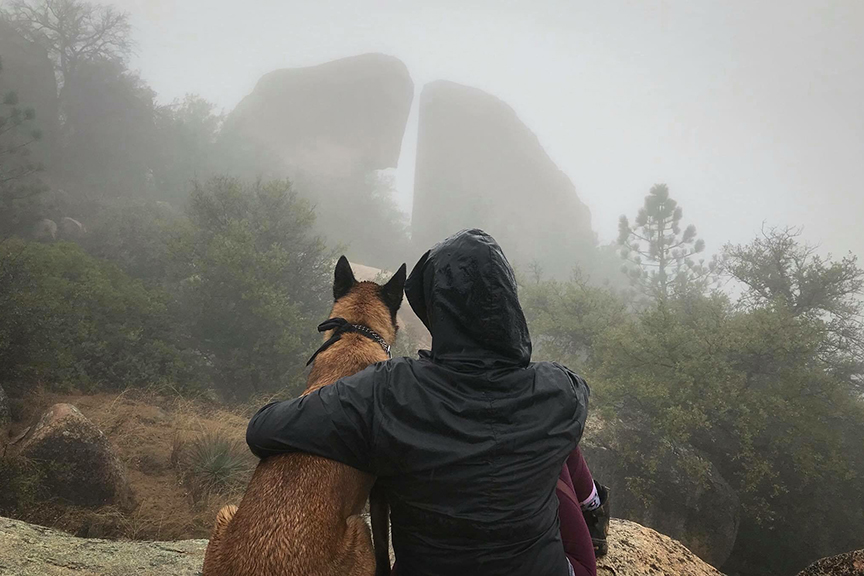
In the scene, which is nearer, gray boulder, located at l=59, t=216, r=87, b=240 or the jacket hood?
the jacket hood

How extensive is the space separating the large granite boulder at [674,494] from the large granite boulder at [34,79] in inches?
1306

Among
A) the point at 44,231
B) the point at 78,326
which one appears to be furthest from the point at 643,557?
the point at 44,231

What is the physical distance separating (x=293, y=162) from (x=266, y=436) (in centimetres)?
5506

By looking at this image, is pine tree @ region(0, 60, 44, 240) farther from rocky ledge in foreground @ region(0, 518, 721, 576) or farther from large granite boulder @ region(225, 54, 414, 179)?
large granite boulder @ region(225, 54, 414, 179)

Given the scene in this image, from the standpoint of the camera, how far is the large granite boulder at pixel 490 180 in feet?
204

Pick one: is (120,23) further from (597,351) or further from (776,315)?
(776,315)

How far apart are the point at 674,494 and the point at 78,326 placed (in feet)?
54.2

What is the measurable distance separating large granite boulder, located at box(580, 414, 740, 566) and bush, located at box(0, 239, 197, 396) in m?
12.6

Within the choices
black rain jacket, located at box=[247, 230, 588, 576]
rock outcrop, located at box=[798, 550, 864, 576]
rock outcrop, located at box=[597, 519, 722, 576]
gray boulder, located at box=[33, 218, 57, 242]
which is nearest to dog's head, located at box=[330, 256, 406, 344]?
black rain jacket, located at box=[247, 230, 588, 576]

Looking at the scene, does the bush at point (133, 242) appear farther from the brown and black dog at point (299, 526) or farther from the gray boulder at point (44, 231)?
the brown and black dog at point (299, 526)

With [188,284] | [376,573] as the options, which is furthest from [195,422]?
[376,573]

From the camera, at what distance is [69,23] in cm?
2678

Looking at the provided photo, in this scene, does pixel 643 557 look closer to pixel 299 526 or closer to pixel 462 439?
pixel 462 439

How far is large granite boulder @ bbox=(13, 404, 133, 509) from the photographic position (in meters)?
5.44
